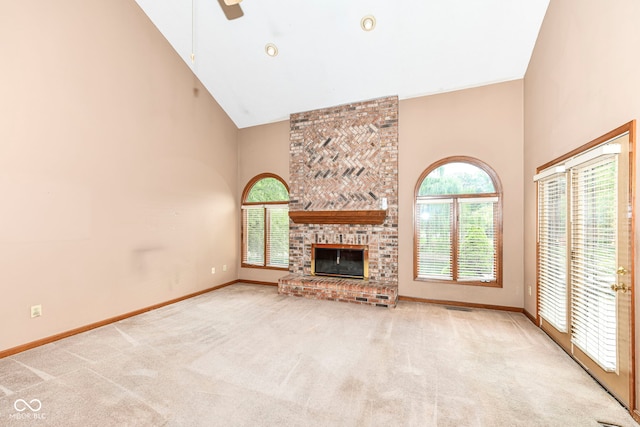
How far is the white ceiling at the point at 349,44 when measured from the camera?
11.9 ft

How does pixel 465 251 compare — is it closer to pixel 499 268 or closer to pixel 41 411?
pixel 499 268

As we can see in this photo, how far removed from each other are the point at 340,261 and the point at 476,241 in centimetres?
230

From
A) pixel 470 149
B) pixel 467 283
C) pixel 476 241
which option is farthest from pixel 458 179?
pixel 467 283

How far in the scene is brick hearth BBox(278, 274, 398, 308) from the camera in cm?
452

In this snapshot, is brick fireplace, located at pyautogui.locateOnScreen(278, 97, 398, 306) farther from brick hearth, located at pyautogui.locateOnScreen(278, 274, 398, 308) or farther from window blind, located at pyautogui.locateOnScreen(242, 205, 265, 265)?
window blind, located at pyautogui.locateOnScreen(242, 205, 265, 265)

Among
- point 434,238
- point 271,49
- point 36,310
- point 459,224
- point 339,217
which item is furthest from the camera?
point 339,217

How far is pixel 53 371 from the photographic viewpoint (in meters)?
2.58

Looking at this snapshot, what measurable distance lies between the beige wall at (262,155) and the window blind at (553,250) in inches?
166

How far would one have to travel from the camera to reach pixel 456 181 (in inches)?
181

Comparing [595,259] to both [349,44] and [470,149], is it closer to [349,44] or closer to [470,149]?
[470,149]

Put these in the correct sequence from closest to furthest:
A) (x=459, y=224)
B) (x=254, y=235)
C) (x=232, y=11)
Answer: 1. (x=232, y=11)
2. (x=459, y=224)
3. (x=254, y=235)

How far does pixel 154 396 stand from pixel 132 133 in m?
3.52

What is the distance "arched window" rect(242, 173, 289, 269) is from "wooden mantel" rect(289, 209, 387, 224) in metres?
0.63

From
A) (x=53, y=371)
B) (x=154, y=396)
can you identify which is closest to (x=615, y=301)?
(x=154, y=396)
